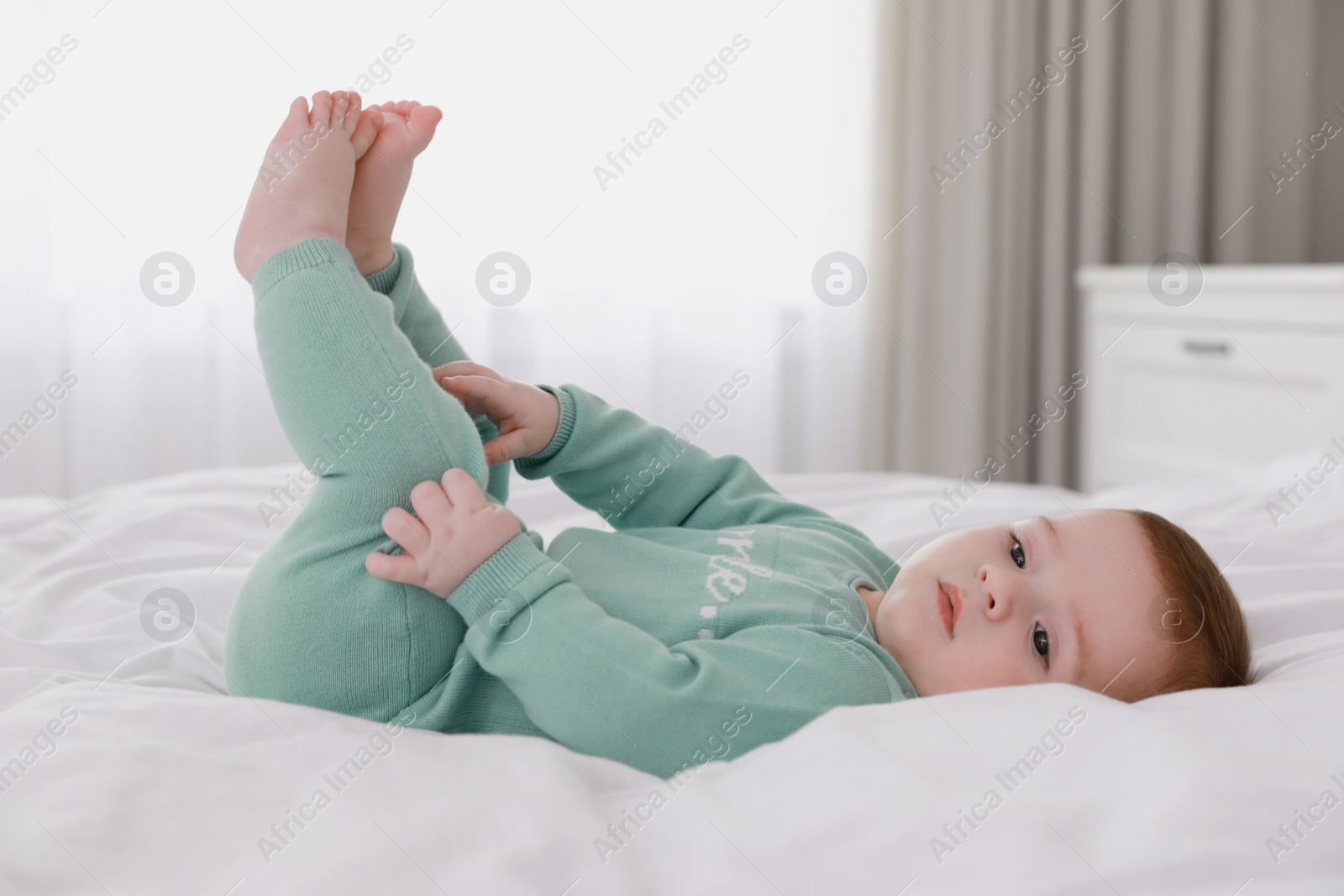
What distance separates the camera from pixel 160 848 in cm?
52

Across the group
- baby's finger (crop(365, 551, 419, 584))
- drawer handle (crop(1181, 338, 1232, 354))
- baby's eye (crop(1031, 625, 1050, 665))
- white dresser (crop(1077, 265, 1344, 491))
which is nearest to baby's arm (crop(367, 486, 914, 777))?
baby's finger (crop(365, 551, 419, 584))

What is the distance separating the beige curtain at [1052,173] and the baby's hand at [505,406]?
1.92m

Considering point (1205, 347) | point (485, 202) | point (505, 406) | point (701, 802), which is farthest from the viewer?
point (485, 202)

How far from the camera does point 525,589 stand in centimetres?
74

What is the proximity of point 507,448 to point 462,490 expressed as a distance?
0.15m

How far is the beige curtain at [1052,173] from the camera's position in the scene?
2646 millimetres

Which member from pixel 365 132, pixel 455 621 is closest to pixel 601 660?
pixel 455 621

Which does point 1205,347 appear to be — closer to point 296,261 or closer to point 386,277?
point 386,277

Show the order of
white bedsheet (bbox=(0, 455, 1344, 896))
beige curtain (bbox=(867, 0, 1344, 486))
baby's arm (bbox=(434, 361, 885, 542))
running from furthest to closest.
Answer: beige curtain (bbox=(867, 0, 1344, 486)) → baby's arm (bbox=(434, 361, 885, 542)) → white bedsheet (bbox=(0, 455, 1344, 896))

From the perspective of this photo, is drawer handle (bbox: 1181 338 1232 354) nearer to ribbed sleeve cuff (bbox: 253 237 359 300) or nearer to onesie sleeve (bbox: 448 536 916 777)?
onesie sleeve (bbox: 448 536 916 777)

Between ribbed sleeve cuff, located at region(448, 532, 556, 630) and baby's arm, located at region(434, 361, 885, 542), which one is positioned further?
baby's arm, located at region(434, 361, 885, 542)

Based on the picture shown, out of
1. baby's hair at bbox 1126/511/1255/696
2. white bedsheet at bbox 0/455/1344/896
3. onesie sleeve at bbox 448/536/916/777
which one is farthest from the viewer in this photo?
baby's hair at bbox 1126/511/1255/696

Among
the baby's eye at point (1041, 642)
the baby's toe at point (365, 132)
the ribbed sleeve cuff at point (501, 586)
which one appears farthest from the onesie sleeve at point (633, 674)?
the baby's toe at point (365, 132)

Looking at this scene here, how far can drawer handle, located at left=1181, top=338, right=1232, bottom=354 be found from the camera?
7.00ft
